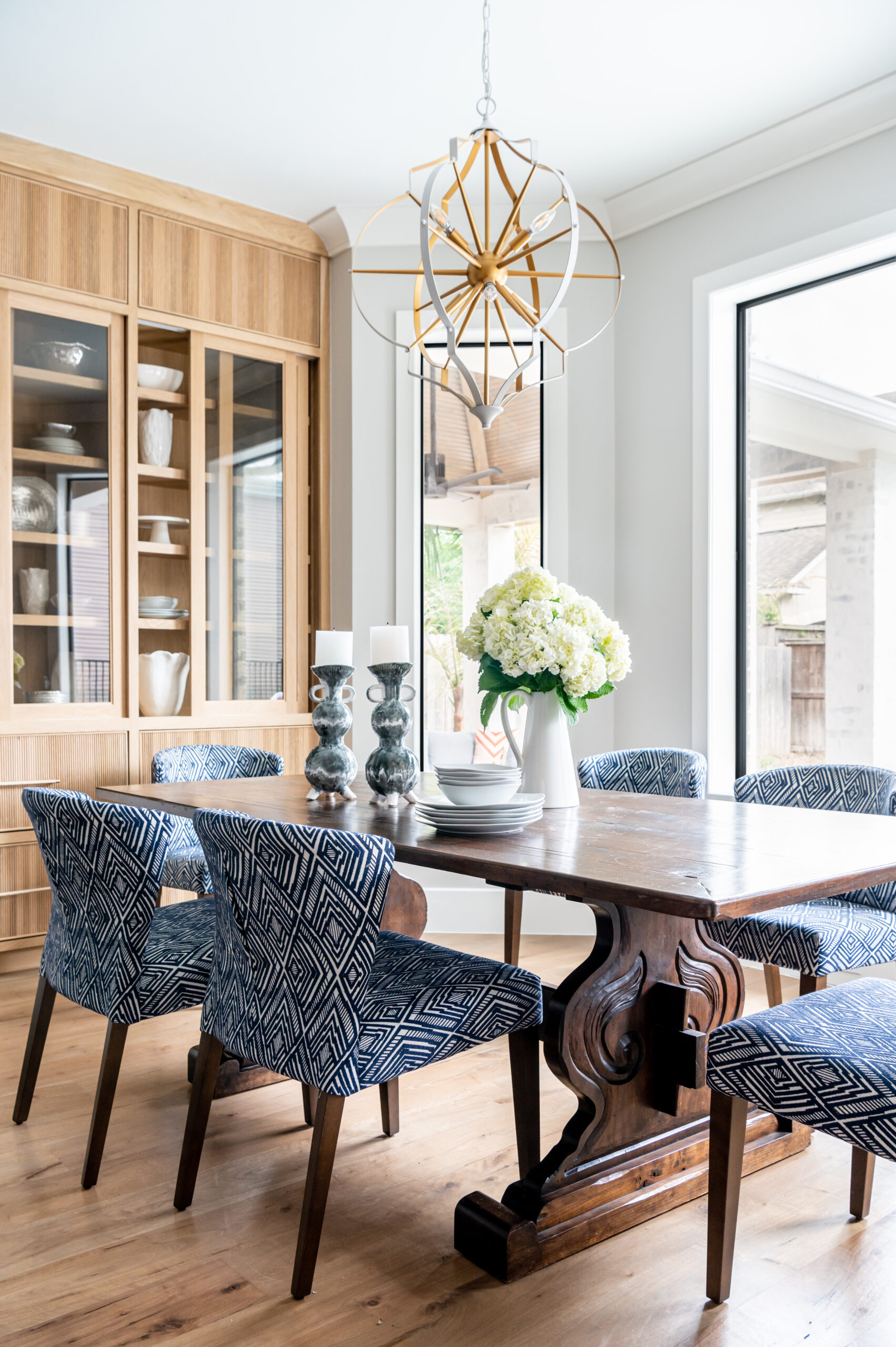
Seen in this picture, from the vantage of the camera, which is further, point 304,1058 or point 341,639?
point 341,639

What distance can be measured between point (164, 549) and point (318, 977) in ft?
8.37

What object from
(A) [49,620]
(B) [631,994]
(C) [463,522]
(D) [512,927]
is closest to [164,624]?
(A) [49,620]

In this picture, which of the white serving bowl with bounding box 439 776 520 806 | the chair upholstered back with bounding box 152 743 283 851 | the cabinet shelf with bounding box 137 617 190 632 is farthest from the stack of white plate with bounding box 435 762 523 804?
the cabinet shelf with bounding box 137 617 190 632

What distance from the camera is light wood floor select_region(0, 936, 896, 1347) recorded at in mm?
1472

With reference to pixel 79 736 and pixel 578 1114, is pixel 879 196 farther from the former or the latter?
pixel 79 736

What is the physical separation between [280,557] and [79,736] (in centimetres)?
107

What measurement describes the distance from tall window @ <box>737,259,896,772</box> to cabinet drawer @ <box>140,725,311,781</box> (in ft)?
5.58

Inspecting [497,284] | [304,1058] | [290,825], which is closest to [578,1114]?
[304,1058]

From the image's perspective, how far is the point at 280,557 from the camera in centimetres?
400

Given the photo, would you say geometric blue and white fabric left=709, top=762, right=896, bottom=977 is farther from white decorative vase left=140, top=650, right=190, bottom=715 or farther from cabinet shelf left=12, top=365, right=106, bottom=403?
cabinet shelf left=12, top=365, right=106, bottom=403

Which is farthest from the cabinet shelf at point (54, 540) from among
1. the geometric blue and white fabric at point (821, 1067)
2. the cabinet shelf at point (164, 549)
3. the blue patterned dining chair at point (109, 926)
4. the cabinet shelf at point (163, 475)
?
the geometric blue and white fabric at point (821, 1067)

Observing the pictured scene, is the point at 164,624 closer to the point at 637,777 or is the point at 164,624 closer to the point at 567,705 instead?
the point at 637,777

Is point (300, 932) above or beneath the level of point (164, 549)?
beneath

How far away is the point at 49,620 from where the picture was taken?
3.43m
